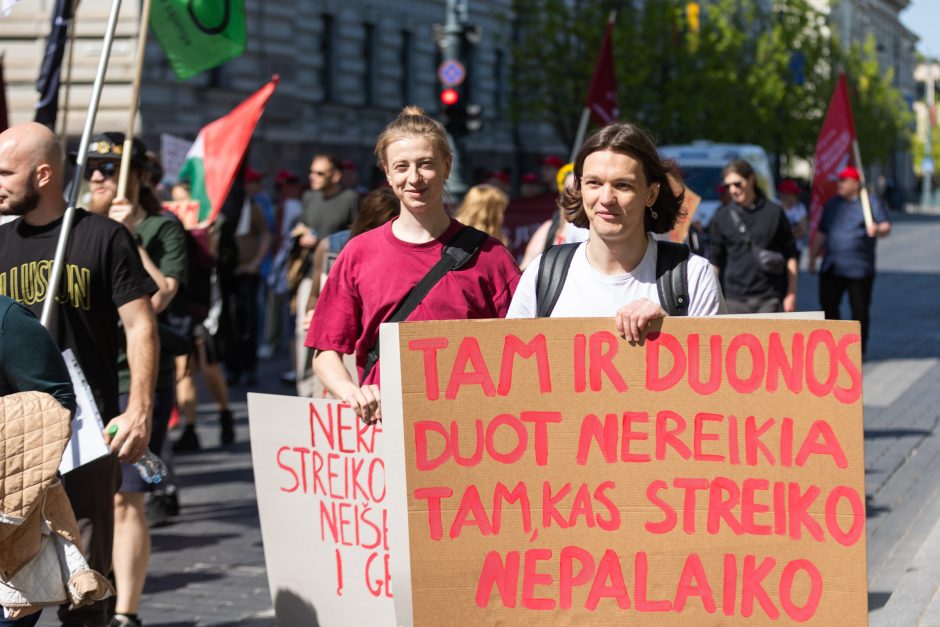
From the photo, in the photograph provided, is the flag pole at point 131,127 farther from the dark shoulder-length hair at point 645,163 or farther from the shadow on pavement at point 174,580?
the dark shoulder-length hair at point 645,163

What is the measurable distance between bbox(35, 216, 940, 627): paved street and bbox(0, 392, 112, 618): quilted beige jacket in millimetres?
2182

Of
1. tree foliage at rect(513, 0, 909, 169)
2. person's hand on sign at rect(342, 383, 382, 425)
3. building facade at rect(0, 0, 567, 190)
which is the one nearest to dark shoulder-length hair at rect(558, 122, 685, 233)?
person's hand on sign at rect(342, 383, 382, 425)

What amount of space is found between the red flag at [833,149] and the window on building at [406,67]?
2045 cm

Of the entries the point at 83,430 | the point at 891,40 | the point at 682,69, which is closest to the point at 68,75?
the point at 83,430

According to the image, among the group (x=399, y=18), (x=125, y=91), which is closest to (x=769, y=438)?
(x=125, y=91)

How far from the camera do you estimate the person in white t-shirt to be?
3664 mm

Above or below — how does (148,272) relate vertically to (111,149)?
below

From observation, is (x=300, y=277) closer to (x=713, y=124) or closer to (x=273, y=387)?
(x=273, y=387)

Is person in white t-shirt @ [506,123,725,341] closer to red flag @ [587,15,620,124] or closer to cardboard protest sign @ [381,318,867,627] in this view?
cardboard protest sign @ [381,318,867,627]

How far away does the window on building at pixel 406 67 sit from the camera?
115ft

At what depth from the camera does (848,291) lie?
1359cm

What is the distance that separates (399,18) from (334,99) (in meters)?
3.91

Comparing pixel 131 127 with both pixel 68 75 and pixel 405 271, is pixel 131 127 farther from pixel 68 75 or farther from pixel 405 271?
pixel 68 75

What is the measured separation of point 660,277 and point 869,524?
3.92m
